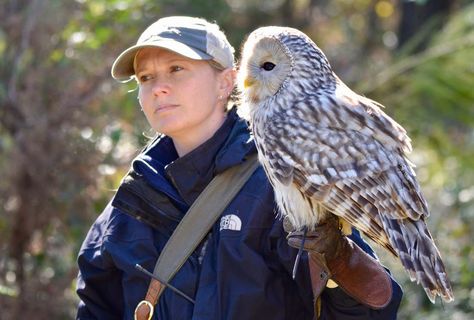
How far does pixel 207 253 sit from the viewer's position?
3.28 metres

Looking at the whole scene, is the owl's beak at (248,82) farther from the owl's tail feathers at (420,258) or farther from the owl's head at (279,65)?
the owl's tail feathers at (420,258)

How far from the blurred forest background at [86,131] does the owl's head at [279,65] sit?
2.25 m

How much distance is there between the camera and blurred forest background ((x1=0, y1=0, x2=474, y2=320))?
19.5 ft

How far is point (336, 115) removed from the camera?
329 centimetres

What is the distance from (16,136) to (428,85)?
109 inches

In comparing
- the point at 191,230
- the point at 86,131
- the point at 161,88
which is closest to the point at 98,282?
the point at 191,230

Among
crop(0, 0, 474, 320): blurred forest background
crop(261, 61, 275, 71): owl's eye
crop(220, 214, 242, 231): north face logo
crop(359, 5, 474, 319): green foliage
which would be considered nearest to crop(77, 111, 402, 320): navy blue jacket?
crop(220, 214, 242, 231): north face logo

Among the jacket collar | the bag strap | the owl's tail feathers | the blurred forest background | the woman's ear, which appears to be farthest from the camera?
the blurred forest background

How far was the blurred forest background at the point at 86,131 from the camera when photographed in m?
5.95

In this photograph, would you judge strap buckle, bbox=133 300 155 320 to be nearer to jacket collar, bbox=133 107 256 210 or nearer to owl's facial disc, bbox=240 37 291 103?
jacket collar, bbox=133 107 256 210

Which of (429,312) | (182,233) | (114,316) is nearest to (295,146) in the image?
(182,233)

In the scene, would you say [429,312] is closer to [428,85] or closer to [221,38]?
[428,85]

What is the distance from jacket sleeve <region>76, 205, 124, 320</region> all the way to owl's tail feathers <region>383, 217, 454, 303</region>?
1.07m


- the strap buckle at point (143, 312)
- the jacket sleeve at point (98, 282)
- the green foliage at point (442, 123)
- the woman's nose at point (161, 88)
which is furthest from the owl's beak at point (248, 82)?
the green foliage at point (442, 123)
